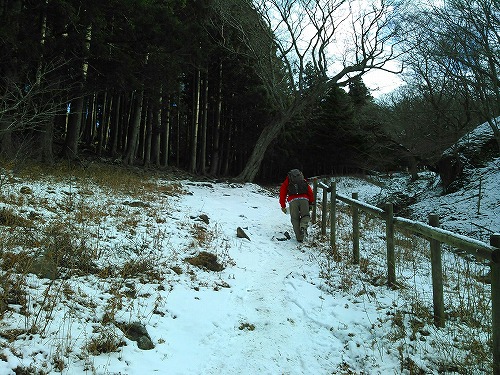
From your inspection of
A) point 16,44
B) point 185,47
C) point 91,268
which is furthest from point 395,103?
point 91,268

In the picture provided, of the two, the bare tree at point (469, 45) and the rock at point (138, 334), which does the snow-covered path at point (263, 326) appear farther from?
the bare tree at point (469, 45)

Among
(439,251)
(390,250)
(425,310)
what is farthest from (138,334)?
(390,250)

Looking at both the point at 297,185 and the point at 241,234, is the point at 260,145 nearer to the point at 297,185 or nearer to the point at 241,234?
the point at 297,185

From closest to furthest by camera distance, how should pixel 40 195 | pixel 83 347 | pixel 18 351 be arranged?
1. pixel 18 351
2. pixel 83 347
3. pixel 40 195

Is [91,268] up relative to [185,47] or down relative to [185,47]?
down

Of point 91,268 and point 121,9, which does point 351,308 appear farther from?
point 121,9

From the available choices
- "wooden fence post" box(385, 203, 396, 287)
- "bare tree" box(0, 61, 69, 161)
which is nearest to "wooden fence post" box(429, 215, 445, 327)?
"wooden fence post" box(385, 203, 396, 287)

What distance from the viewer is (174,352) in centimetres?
338

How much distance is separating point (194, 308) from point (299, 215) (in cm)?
455

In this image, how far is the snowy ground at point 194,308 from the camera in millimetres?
3146

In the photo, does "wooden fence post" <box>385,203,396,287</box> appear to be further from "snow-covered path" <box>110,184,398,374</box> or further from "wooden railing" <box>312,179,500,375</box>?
"snow-covered path" <box>110,184,398,374</box>

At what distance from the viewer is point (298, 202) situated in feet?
27.4

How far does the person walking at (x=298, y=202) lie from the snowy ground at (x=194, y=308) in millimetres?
514

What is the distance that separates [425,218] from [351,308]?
1200 cm
